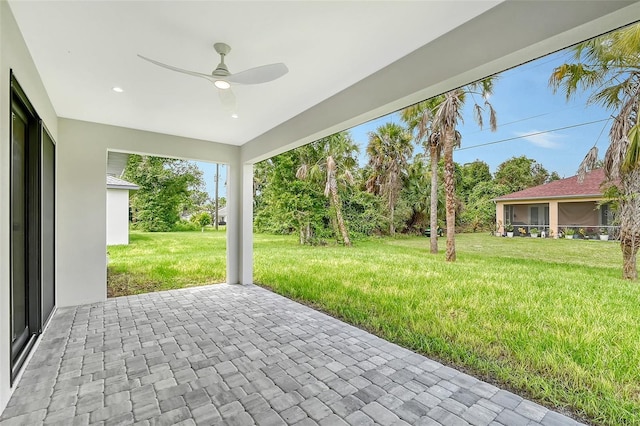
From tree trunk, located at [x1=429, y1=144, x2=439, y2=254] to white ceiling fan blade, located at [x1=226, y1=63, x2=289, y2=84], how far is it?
15.0 feet

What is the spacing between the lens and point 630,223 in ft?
8.91

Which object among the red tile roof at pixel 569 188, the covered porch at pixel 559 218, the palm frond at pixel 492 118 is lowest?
the covered porch at pixel 559 218

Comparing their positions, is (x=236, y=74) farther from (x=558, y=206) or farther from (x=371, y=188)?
(x=371, y=188)

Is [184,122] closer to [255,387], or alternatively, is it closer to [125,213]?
[255,387]

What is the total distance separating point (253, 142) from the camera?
4875 mm

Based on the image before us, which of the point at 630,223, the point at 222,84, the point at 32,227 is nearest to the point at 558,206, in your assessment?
the point at 630,223

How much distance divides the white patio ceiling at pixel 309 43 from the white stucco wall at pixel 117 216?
5.36 m

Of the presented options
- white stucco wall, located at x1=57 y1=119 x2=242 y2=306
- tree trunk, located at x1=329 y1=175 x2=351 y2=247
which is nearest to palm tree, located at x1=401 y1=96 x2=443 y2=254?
tree trunk, located at x1=329 y1=175 x2=351 y2=247

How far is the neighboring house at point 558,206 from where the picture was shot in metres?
2.86

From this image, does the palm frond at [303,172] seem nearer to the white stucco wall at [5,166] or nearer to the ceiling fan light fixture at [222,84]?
the ceiling fan light fixture at [222,84]

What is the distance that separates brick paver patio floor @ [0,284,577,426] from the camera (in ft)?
5.79

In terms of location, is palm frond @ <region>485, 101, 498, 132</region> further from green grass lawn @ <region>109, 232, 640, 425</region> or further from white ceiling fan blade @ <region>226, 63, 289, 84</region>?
white ceiling fan blade @ <region>226, 63, 289, 84</region>

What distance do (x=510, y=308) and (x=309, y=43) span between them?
3.57 metres

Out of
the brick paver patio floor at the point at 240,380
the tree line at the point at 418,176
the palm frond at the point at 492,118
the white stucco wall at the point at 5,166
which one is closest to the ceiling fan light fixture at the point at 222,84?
the white stucco wall at the point at 5,166
